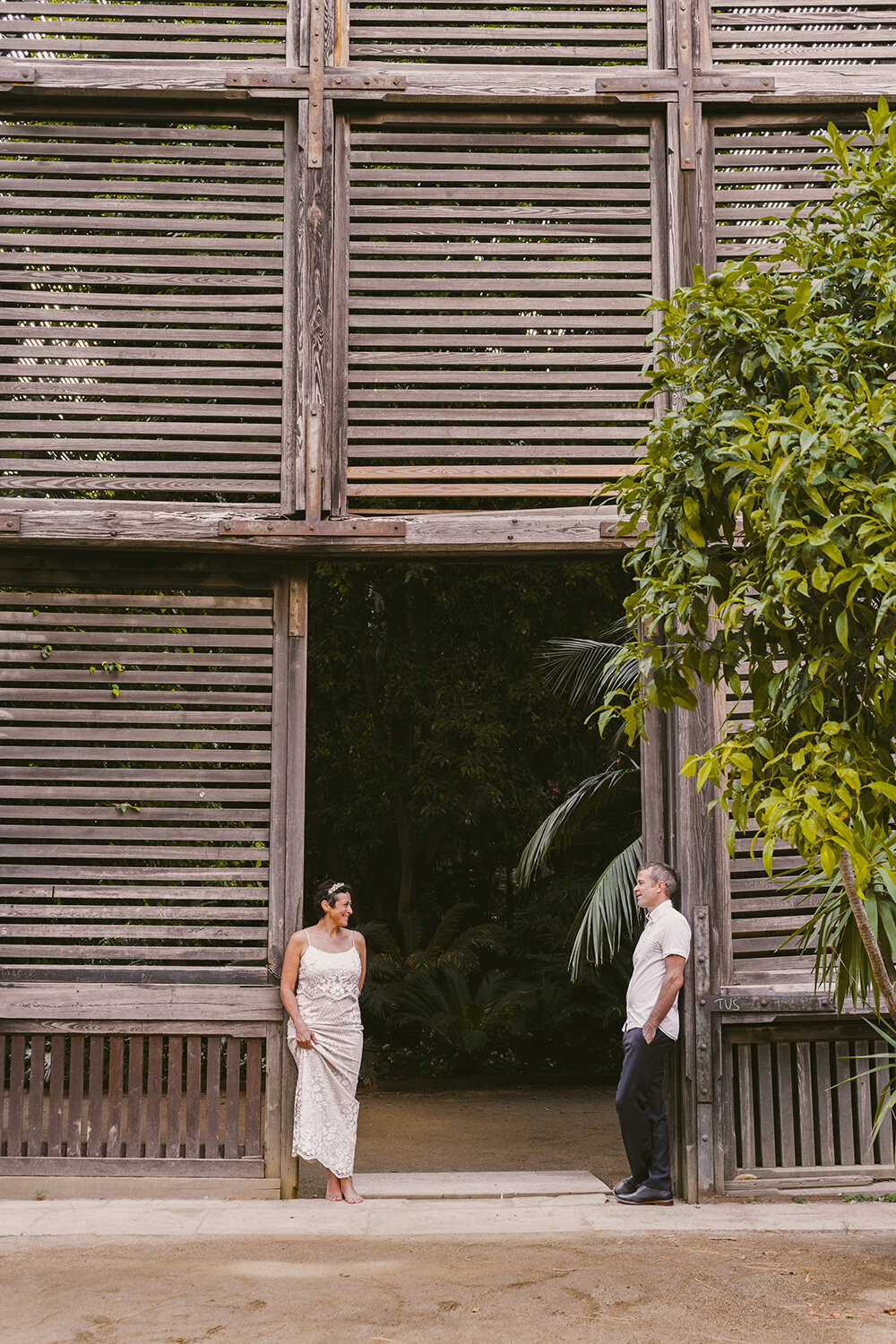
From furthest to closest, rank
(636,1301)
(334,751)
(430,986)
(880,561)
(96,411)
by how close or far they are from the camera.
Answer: (334,751) → (430,986) → (96,411) → (636,1301) → (880,561)

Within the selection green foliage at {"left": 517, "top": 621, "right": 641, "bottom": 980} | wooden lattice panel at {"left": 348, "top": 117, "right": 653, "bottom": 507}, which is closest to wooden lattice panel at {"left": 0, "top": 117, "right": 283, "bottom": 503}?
wooden lattice panel at {"left": 348, "top": 117, "right": 653, "bottom": 507}

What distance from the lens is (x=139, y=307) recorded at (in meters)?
6.63

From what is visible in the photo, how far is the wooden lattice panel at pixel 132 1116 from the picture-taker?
617 centimetres

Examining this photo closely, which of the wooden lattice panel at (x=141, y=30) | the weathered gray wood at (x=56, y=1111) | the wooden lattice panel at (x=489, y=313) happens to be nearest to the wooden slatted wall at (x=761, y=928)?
the wooden lattice panel at (x=489, y=313)

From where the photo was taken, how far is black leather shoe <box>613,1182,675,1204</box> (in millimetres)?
6031

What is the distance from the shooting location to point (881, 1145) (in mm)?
6422

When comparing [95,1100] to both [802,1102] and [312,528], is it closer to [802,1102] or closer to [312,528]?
[312,528]

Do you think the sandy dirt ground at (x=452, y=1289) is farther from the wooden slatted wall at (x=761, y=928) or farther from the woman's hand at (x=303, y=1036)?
the wooden slatted wall at (x=761, y=928)

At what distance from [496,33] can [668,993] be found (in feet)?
17.7

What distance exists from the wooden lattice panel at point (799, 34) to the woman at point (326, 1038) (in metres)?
5.26

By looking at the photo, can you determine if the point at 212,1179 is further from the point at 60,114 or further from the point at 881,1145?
the point at 60,114

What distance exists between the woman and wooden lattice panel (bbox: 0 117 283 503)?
8.01 feet

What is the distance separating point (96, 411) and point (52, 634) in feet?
4.07

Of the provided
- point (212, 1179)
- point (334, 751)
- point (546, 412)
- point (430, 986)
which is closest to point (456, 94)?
point (546, 412)
